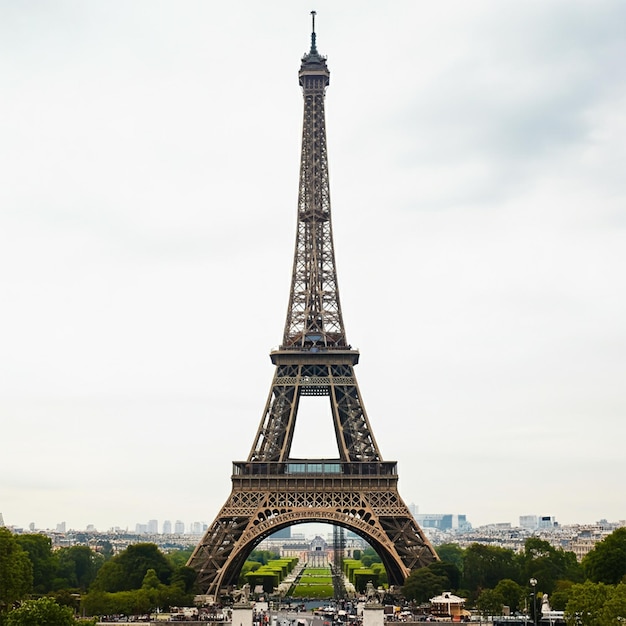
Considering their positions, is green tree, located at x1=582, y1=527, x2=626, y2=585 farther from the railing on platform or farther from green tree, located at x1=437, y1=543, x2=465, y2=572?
green tree, located at x1=437, y1=543, x2=465, y2=572

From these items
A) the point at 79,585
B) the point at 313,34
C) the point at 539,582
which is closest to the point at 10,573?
the point at 539,582

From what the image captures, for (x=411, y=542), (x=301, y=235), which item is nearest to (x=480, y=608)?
(x=411, y=542)

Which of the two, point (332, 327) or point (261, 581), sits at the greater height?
point (332, 327)

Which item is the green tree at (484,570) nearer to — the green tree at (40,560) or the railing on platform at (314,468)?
the railing on platform at (314,468)

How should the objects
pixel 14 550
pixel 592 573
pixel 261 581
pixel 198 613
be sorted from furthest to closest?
pixel 261 581 → pixel 592 573 → pixel 198 613 → pixel 14 550

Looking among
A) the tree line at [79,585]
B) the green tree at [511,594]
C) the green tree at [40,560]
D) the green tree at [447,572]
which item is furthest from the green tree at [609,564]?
the green tree at [40,560]

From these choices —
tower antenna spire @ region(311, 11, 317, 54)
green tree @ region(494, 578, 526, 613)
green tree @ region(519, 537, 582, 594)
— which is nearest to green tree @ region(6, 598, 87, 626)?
green tree @ region(494, 578, 526, 613)

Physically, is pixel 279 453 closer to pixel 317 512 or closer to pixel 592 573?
pixel 317 512
